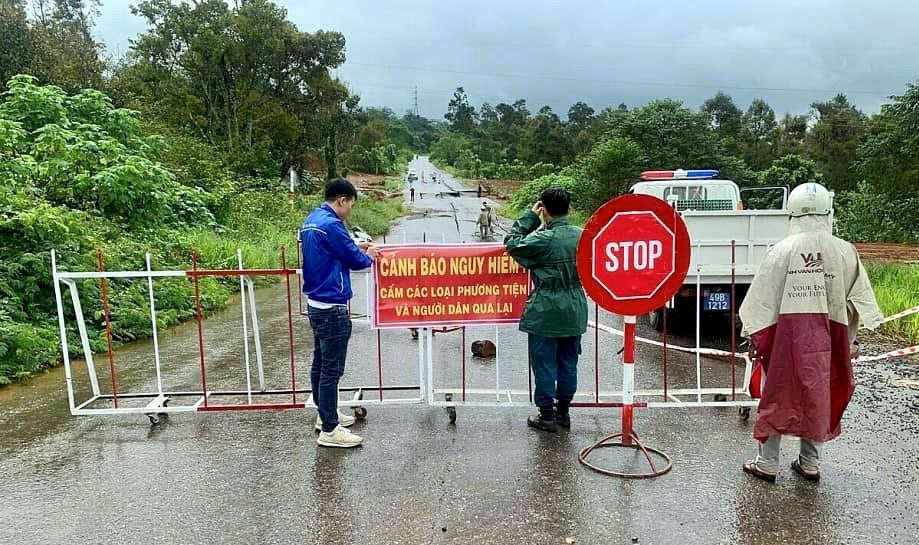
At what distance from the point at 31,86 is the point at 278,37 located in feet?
61.8

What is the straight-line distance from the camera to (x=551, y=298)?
4.35 m

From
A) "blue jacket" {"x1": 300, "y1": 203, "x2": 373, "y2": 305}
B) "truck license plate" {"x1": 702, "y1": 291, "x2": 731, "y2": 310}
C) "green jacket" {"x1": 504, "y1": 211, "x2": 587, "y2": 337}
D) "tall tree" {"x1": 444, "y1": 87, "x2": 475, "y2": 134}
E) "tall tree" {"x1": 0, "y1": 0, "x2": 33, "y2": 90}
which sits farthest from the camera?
"tall tree" {"x1": 444, "y1": 87, "x2": 475, "y2": 134}

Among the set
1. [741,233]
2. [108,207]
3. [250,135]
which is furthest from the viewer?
[250,135]

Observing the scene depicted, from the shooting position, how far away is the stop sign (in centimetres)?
397

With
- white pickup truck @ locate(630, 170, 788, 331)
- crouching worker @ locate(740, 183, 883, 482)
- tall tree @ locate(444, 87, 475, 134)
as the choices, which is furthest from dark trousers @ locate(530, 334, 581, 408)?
tall tree @ locate(444, 87, 475, 134)

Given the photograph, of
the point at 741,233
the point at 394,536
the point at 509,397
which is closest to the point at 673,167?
the point at 741,233

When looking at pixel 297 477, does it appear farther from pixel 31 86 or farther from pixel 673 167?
pixel 673 167

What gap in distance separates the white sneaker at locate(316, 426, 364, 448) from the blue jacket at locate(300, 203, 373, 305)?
3.00ft

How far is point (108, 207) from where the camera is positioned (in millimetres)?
11031

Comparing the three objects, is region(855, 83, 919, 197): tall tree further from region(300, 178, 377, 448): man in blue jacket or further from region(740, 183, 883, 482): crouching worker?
region(300, 178, 377, 448): man in blue jacket

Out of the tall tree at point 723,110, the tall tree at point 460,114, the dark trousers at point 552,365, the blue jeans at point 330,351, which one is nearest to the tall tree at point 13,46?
the blue jeans at point 330,351

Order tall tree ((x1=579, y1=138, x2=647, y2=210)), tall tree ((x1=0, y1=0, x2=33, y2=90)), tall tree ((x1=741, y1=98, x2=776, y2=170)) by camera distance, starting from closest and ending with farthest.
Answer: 1. tall tree ((x1=0, y1=0, x2=33, y2=90))
2. tall tree ((x1=579, y1=138, x2=647, y2=210))
3. tall tree ((x1=741, y1=98, x2=776, y2=170))

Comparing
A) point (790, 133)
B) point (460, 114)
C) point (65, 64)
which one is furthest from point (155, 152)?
point (460, 114)

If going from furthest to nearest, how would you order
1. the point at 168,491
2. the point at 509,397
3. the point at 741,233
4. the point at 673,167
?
the point at 673,167 → the point at 741,233 → the point at 509,397 → the point at 168,491
